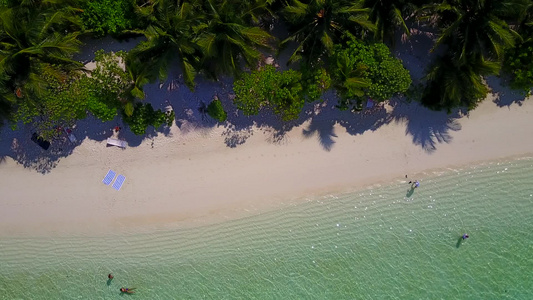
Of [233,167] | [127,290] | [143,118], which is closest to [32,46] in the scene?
[143,118]

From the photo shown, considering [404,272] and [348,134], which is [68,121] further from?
[404,272]

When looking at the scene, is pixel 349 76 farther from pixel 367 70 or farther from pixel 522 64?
pixel 522 64

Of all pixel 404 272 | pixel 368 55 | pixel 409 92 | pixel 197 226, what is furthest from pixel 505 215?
pixel 197 226

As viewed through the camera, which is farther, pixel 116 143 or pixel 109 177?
pixel 109 177

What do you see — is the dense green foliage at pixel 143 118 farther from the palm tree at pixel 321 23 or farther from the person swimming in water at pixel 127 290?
the person swimming in water at pixel 127 290

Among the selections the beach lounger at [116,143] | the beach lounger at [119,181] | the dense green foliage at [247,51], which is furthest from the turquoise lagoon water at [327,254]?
the dense green foliage at [247,51]

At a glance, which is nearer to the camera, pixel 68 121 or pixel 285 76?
pixel 285 76
